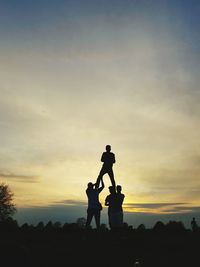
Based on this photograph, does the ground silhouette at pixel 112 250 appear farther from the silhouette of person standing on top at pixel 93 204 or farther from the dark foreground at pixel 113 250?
the silhouette of person standing on top at pixel 93 204

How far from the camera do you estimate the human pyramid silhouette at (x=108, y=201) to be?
1681cm

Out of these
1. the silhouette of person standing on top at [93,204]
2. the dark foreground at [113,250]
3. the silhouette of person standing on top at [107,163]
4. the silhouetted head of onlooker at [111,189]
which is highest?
the silhouette of person standing on top at [107,163]

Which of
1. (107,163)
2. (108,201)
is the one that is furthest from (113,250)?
(107,163)

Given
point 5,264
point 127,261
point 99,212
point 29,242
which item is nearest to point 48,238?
point 29,242

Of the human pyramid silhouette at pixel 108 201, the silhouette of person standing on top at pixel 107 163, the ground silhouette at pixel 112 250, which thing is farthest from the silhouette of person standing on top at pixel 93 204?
the silhouette of person standing on top at pixel 107 163

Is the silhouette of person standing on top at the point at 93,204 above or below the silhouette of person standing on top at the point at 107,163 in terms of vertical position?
below

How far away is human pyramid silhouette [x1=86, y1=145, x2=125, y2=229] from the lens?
1681cm

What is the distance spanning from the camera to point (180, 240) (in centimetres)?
1472

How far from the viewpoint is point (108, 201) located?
17578mm

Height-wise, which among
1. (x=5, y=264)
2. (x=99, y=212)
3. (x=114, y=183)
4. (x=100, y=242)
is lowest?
(x=5, y=264)

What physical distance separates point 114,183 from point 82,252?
577 centimetres

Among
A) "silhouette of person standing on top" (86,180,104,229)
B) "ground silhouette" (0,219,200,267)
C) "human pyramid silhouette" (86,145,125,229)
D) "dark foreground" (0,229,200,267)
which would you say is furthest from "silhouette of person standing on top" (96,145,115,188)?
"dark foreground" (0,229,200,267)

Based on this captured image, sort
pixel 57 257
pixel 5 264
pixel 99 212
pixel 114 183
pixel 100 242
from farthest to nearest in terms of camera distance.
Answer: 1. pixel 114 183
2. pixel 99 212
3. pixel 100 242
4. pixel 57 257
5. pixel 5 264

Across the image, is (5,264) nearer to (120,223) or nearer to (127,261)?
(127,261)
